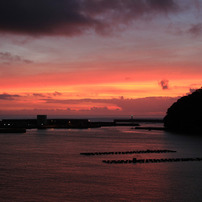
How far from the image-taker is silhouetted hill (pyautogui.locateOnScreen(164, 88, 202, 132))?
162000 mm

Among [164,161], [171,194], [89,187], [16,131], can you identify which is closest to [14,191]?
[89,187]

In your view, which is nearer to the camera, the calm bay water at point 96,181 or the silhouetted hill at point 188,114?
the calm bay water at point 96,181

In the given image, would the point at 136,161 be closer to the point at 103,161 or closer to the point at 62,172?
the point at 103,161

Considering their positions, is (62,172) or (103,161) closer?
(62,172)

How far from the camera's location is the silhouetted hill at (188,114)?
531ft

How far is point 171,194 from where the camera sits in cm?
3519

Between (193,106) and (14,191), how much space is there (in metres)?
141

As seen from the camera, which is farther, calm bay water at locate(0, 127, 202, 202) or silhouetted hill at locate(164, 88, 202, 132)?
silhouetted hill at locate(164, 88, 202, 132)

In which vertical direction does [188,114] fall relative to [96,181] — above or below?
above

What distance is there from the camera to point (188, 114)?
16738 cm

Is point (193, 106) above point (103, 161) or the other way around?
above

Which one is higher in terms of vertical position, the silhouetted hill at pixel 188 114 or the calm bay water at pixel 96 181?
the silhouetted hill at pixel 188 114

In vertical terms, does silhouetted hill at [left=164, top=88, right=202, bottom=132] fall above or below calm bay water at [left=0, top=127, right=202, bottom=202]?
above

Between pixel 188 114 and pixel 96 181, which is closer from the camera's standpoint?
pixel 96 181
